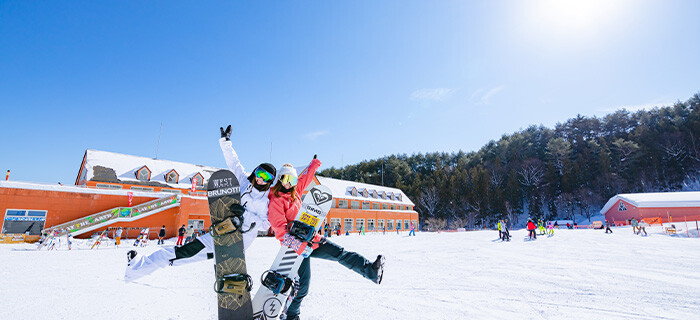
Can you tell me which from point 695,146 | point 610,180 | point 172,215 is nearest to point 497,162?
point 610,180

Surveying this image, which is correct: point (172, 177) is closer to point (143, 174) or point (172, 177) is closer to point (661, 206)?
point (143, 174)

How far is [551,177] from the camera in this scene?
51.2 meters

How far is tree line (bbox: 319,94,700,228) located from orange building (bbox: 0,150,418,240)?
2815 centimetres

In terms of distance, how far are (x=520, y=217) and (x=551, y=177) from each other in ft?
29.2

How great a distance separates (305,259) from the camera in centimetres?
329

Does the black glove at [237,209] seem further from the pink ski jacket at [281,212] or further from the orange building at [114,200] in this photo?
the orange building at [114,200]

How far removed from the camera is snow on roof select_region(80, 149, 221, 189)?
26.0 meters

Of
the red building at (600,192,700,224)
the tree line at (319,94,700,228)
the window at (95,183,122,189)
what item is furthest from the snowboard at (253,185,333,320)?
the tree line at (319,94,700,228)

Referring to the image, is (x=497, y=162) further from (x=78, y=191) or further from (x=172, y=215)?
(x=78, y=191)

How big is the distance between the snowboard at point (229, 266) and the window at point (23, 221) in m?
24.2

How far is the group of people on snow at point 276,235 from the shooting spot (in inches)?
120

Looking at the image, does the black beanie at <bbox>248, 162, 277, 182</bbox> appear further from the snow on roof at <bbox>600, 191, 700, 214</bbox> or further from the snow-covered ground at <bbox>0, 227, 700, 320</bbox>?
the snow on roof at <bbox>600, 191, 700, 214</bbox>

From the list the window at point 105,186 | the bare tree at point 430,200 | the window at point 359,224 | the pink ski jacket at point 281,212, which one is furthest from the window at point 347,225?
the pink ski jacket at point 281,212

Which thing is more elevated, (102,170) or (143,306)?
(102,170)
